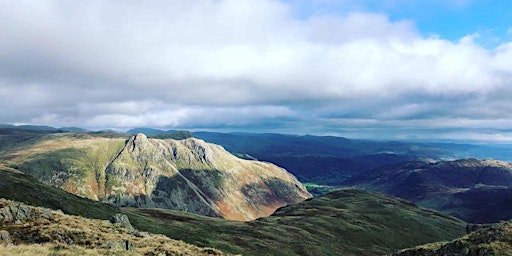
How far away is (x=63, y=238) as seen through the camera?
31.9 metres

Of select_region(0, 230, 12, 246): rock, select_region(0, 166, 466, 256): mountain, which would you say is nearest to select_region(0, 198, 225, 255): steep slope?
select_region(0, 230, 12, 246): rock

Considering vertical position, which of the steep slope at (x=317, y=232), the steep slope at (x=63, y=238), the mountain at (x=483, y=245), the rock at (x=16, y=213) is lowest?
the steep slope at (x=317, y=232)

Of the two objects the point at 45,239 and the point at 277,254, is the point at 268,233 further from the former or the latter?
the point at 45,239

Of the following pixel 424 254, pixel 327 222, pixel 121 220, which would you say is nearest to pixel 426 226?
pixel 327 222

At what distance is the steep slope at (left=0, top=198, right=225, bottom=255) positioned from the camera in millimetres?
27203

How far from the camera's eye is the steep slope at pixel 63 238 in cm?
2720

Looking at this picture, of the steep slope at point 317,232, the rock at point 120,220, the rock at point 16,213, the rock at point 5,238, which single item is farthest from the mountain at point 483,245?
the rock at point 16,213

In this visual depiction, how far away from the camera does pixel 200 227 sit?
305 ft

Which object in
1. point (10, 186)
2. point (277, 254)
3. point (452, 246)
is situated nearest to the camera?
point (452, 246)

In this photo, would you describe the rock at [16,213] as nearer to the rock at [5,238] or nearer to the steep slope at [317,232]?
the rock at [5,238]

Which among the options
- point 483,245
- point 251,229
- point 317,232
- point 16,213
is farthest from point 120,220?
point 317,232

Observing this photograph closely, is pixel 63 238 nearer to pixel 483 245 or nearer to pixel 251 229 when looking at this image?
pixel 483 245

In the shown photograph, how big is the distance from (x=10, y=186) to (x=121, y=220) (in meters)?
58.7

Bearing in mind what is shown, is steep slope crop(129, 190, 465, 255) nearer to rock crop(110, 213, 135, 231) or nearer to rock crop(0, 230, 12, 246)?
rock crop(110, 213, 135, 231)
